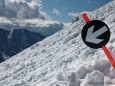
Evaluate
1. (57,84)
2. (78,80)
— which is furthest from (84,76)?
(57,84)

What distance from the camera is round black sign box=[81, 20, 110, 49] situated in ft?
11.5

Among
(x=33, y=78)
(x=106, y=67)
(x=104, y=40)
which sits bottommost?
(x=104, y=40)

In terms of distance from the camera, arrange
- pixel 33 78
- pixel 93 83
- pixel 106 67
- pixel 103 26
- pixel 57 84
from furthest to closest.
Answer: pixel 33 78 < pixel 57 84 < pixel 106 67 < pixel 93 83 < pixel 103 26

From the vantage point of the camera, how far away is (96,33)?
138 inches

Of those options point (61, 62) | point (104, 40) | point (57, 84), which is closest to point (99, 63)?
point (57, 84)

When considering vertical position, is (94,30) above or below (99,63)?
below

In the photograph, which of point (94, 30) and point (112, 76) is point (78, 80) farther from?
point (94, 30)

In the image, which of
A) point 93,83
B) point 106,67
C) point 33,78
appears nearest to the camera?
point 93,83

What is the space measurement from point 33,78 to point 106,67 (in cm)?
391

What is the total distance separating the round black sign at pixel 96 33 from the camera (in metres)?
3.49

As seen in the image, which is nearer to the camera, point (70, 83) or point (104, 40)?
point (104, 40)

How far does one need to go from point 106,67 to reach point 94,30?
245 centimetres

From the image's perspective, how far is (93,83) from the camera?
212 inches

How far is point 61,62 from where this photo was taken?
938 centimetres
